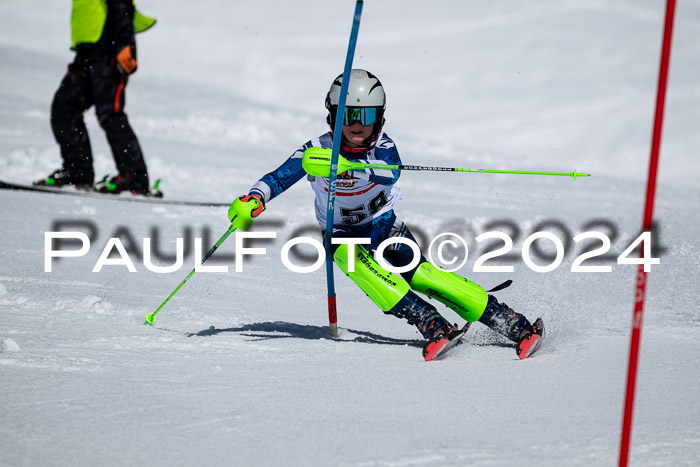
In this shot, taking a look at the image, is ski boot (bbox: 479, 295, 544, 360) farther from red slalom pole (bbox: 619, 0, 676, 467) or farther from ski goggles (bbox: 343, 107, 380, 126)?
red slalom pole (bbox: 619, 0, 676, 467)

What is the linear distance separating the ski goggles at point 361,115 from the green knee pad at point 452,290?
2.46ft

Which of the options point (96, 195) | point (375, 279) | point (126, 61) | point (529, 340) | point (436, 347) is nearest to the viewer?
point (436, 347)

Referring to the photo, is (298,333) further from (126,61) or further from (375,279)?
(126,61)

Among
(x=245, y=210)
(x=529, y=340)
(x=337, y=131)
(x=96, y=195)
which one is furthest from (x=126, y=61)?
(x=529, y=340)

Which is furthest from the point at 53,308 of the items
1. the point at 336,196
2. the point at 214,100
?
the point at 214,100

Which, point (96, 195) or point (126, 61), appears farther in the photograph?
point (126, 61)

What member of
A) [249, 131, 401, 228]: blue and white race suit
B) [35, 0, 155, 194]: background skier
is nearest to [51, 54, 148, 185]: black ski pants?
[35, 0, 155, 194]: background skier

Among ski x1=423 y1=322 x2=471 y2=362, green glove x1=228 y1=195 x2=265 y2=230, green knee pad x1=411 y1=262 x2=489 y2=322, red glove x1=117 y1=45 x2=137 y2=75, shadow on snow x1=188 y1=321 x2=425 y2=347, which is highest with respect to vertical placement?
red glove x1=117 y1=45 x2=137 y2=75

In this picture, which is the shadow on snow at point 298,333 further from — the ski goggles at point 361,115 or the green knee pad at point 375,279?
the ski goggles at point 361,115

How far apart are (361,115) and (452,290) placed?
932 mm

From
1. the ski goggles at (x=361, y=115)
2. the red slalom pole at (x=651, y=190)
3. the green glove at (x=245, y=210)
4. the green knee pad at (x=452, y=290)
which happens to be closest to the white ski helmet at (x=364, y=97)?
the ski goggles at (x=361, y=115)

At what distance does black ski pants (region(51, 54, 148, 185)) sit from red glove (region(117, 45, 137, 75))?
3.2 inches

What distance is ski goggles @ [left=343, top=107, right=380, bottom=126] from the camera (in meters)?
3.75

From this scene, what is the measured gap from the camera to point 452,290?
3840mm
